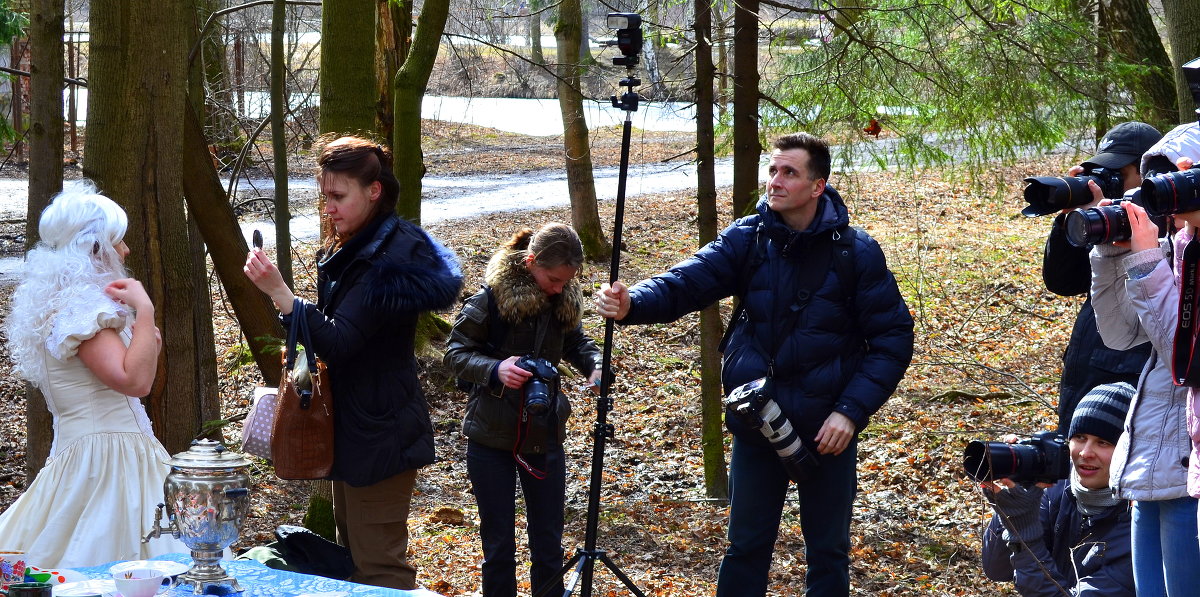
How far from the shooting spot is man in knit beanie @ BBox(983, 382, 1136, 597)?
314 centimetres

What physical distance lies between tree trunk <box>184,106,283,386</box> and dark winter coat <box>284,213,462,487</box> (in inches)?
71.0

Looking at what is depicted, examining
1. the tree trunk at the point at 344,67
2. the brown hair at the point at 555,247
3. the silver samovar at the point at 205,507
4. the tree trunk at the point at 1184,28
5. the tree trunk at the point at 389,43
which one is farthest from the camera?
the tree trunk at the point at 389,43

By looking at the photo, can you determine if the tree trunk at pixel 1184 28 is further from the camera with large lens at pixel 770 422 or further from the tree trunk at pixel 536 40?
the tree trunk at pixel 536 40

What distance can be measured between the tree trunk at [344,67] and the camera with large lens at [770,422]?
98.3 inches

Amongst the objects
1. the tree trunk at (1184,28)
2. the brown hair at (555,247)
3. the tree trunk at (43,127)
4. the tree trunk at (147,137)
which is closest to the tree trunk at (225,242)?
the tree trunk at (43,127)

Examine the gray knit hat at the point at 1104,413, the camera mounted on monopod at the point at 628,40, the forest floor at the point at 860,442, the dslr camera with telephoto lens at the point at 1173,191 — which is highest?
the camera mounted on monopod at the point at 628,40

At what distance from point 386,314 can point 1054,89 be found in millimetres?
4709

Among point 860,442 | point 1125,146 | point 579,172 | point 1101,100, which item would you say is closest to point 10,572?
point 1125,146

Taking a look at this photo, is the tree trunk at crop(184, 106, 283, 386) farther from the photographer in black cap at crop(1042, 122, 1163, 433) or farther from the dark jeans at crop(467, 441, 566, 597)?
the photographer in black cap at crop(1042, 122, 1163, 433)

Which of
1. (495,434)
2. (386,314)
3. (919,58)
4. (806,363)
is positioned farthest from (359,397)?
(919,58)

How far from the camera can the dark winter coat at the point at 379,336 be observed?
3.24 meters

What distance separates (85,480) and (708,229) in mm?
3552

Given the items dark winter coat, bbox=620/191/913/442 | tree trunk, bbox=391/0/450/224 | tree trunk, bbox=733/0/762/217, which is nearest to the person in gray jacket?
dark winter coat, bbox=620/191/913/442

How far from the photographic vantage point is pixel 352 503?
3.45 metres
